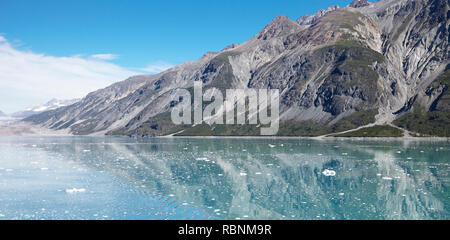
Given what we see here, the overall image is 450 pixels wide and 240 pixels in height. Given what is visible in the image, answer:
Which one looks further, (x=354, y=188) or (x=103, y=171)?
(x=103, y=171)

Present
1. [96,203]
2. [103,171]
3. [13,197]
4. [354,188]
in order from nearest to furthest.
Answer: [96,203] → [13,197] → [354,188] → [103,171]

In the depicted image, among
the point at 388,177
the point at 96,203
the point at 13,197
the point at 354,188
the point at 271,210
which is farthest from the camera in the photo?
the point at 388,177

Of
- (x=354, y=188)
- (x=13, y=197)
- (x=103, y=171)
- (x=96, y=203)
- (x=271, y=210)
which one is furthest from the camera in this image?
(x=103, y=171)
